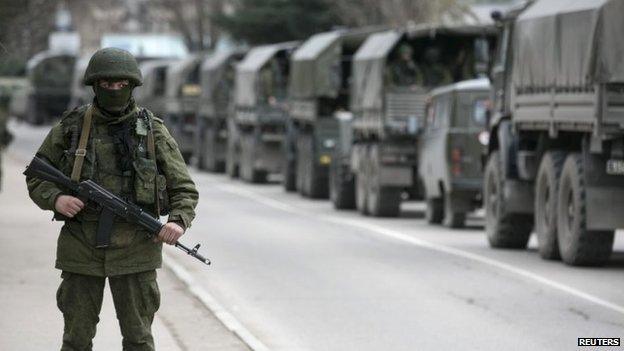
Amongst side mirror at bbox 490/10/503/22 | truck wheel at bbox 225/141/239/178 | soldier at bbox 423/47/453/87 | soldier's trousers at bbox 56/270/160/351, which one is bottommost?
truck wheel at bbox 225/141/239/178

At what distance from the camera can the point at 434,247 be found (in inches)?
933

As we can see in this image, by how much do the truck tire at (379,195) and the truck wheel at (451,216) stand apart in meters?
2.58

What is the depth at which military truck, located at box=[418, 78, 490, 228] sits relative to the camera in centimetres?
2750

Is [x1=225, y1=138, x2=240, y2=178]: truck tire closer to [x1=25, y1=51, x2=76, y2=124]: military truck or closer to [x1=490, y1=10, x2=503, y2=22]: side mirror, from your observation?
[x1=490, y1=10, x2=503, y2=22]: side mirror

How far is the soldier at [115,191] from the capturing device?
9.12 metres

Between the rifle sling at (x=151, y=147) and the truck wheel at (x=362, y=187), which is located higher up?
the rifle sling at (x=151, y=147)

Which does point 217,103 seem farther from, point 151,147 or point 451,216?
point 151,147

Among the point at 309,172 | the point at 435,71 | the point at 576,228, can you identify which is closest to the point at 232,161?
the point at 309,172

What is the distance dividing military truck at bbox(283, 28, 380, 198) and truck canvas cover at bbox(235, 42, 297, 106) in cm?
529

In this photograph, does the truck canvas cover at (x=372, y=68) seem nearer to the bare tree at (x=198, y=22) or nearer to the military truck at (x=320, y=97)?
the military truck at (x=320, y=97)

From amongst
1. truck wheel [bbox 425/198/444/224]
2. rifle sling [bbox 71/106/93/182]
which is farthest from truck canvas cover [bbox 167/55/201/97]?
rifle sling [bbox 71/106/93/182]
